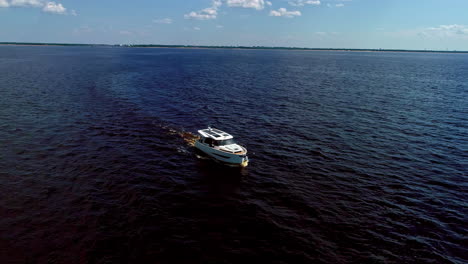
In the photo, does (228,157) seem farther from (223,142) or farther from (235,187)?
(235,187)

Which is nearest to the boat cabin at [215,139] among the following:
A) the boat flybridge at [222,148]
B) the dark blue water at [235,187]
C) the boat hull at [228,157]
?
the boat flybridge at [222,148]

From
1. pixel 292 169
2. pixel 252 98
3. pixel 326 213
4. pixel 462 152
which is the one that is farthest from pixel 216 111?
pixel 462 152

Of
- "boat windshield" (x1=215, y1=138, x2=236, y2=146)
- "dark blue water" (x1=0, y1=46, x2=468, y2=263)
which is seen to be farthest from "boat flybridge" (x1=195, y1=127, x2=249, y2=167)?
"dark blue water" (x1=0, y1=46, x2=468, y2=263)

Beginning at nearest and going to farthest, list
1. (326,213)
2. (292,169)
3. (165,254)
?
1. (165,254)
2. (326,213)
3. (292,169)

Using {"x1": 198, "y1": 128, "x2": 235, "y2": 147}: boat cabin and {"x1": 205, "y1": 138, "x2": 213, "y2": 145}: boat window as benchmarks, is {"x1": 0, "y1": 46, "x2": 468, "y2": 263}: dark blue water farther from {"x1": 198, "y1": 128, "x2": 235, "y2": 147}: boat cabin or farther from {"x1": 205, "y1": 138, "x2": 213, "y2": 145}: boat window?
{"x1": 198, "y1": 128, "x2": 235, "y2": 147}: boat cabin

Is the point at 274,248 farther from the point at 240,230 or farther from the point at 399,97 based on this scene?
the point at 399,97

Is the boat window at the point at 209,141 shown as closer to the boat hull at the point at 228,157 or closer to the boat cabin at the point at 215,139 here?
the boat cabin at the point at 215,139
